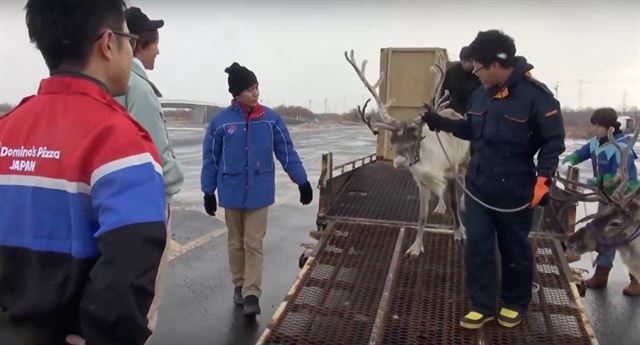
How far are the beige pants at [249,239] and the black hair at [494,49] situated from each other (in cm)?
255

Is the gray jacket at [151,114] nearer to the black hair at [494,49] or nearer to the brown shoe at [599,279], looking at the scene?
the black hair at [494,49]

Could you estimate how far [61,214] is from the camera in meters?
1.44

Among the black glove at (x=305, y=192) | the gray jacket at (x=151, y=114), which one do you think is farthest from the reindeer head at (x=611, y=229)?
the gray jacket at (x=151, y=114)

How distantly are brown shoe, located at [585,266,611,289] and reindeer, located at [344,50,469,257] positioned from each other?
1.89m

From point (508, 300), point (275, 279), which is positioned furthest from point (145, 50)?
point (275, 279)

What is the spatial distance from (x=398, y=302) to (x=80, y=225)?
10.2 ft

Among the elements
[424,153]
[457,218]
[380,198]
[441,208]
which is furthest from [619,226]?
[380,198]

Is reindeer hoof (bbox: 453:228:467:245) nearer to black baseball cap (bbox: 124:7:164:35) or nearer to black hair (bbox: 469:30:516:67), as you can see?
black hair (bbox: 469:30:516:67)

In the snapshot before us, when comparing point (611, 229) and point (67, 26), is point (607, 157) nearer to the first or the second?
point (611, 229)

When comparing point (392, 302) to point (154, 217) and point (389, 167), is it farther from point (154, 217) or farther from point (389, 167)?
point (389, 167)

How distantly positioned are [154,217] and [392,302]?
300 cm

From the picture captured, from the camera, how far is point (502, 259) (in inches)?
153

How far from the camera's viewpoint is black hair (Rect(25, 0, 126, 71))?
1.55 m

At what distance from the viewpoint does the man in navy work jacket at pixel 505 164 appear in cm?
354
